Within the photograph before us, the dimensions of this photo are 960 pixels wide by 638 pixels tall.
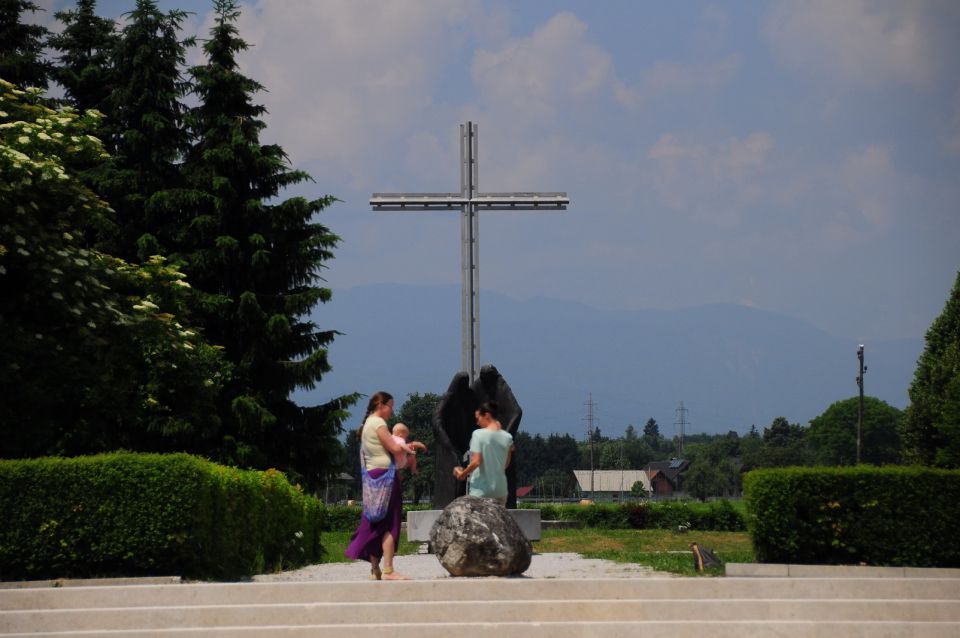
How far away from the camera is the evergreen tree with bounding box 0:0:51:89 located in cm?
3497

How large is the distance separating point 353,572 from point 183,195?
1915 cm

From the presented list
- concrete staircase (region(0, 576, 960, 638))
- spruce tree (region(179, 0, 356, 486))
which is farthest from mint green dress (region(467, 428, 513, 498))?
spruce tree (region(179, 0, 356, 486))

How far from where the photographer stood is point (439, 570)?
15.9 metres

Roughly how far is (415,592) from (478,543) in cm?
165

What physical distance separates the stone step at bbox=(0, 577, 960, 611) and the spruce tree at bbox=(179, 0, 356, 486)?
21.1 m

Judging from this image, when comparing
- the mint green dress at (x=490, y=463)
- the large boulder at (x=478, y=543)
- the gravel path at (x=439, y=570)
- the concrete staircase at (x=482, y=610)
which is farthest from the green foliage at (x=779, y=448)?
the concrete staircase at (x=482, y=610)

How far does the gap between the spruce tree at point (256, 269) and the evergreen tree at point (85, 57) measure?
3.92 m

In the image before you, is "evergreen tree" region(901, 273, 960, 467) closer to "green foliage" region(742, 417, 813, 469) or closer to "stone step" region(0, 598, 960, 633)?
"stone step" region(0, 598, 960, 633)

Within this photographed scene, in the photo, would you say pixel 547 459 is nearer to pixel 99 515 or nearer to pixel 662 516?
pixel 662 516

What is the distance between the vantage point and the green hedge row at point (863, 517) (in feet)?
45.6

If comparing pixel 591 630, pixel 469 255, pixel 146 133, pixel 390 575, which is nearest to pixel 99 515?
pixel 390 575

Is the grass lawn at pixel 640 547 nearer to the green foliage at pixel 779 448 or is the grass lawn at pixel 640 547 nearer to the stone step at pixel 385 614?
the stone step at pixel 385 614

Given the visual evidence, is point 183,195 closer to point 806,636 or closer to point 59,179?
point 59,179

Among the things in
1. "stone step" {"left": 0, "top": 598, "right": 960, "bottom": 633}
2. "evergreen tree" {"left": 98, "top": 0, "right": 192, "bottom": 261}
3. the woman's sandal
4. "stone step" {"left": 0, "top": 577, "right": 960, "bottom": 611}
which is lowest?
"stone step" {"left": 0, "top": 598, "right": 960, "bottom": 633}
